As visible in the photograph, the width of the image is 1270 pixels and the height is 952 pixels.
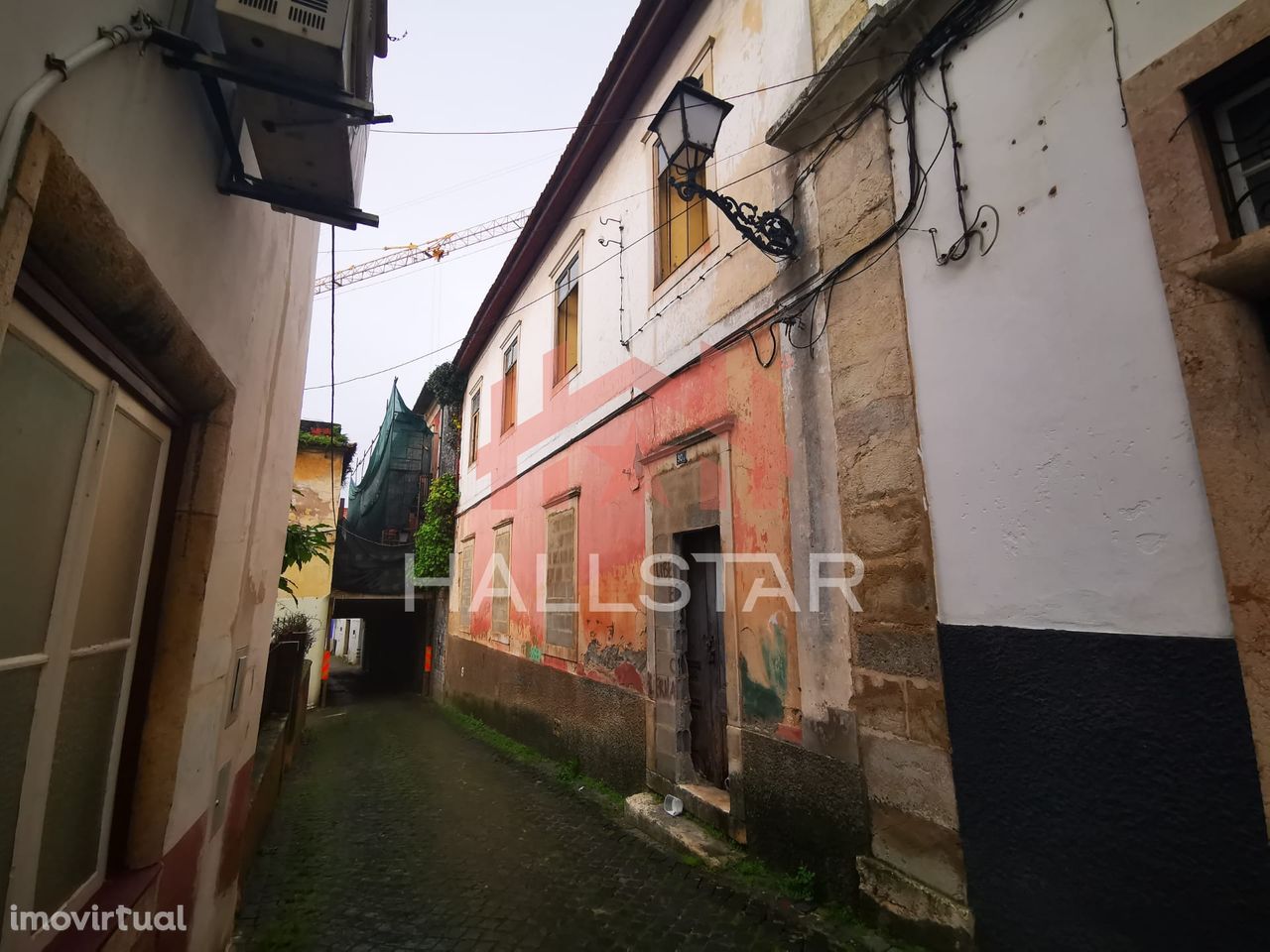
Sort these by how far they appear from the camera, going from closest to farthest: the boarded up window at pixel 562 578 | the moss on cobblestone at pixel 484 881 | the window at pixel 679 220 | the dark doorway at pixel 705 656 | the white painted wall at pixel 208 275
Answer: the white painted wall at pixel 208 275, the moss on cobblestone at pixel 484 881, the dark doorway at pixel 705 656, the window at pixel 679 220, the boarded up window at pixel 562 578

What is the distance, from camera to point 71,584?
1.64m

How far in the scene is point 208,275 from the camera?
2.13 metres

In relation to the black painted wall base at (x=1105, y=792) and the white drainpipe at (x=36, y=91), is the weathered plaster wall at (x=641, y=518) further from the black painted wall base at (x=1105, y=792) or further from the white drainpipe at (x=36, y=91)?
the white drainpipe at (x=36, y=91)

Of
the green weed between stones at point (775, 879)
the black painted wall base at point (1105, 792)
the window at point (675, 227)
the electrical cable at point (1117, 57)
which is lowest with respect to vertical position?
the green weed between stones at point (775, 879)

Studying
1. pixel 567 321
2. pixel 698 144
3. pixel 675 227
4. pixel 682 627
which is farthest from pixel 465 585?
pixel 698 144

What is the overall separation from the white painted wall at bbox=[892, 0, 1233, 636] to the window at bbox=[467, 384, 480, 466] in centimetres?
1015

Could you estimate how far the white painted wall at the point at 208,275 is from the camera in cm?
132

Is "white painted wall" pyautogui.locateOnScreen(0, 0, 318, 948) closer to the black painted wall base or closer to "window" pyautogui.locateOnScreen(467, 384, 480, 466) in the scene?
the black painted wall base

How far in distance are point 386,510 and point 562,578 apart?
28.4 feet

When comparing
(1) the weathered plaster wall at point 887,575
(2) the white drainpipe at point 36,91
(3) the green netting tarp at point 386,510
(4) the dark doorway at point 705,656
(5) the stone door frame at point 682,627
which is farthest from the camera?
(3) the green netting tarp at point 386,510

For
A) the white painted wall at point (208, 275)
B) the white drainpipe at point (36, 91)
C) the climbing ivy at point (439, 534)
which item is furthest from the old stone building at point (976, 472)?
the climbing ivy at point (439, 534)

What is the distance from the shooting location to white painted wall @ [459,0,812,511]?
Answer: 14.7 feet

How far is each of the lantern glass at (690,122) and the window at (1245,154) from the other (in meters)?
2.41

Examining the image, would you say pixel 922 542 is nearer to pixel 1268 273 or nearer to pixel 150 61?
pixel 1268 273
